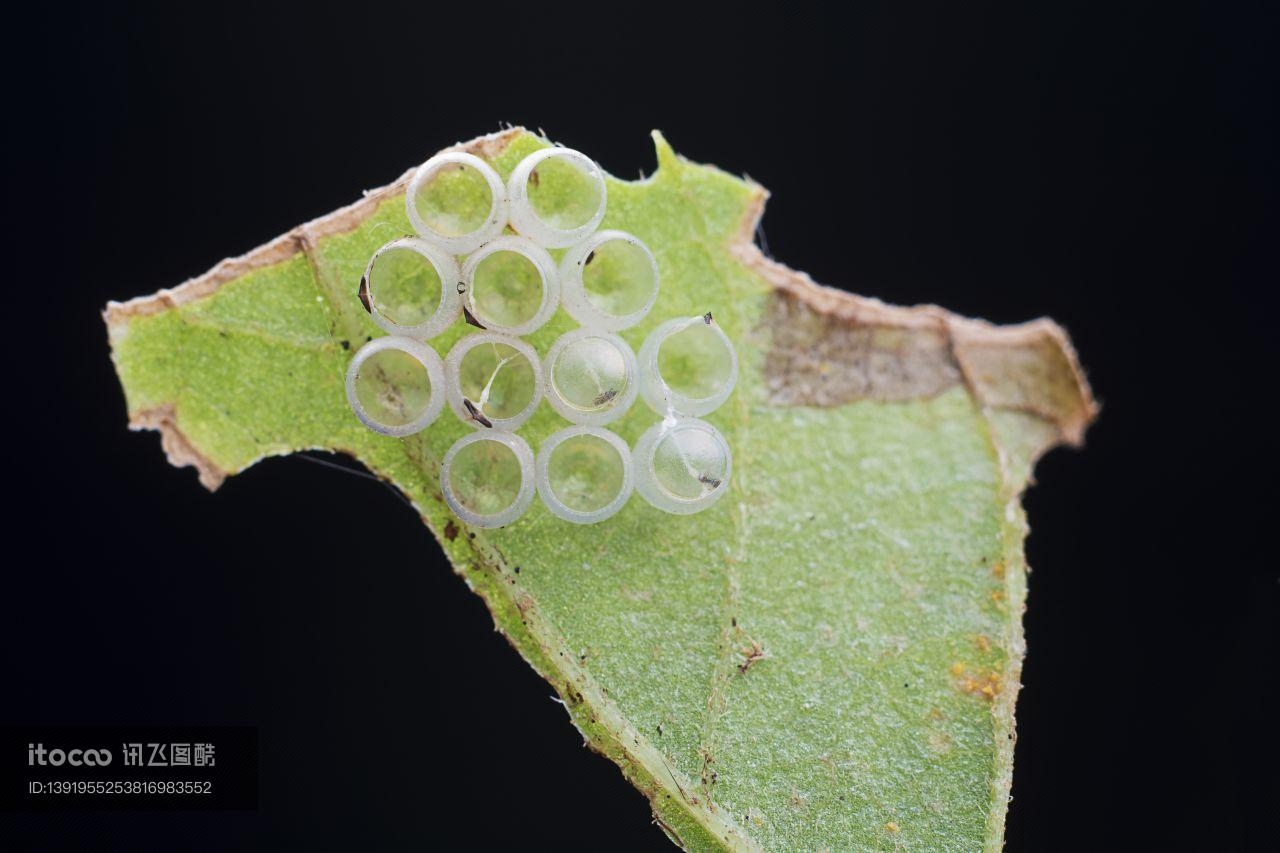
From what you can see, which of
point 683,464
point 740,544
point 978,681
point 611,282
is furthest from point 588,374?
point 978,681

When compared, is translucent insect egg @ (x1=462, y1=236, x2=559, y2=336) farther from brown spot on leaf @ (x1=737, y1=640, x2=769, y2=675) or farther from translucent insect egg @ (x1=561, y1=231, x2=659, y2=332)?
brown spot on leaf @ (x1=737, y1=640, x2=769, y2=675)

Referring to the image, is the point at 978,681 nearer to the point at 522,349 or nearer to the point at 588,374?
the point at 588,374

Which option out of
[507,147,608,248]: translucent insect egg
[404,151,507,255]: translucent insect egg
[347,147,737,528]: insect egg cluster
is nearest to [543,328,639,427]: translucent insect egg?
[347,147,737,528]: insect egg cluster

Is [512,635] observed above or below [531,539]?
below

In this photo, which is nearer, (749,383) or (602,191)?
(602,191)

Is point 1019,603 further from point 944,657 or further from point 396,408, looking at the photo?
point 396,408

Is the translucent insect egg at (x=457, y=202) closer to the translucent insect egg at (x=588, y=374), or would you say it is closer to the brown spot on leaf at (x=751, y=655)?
the translucent insect egg at (x=588, y=374)

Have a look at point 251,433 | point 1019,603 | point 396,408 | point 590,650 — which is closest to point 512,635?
point 590,650
